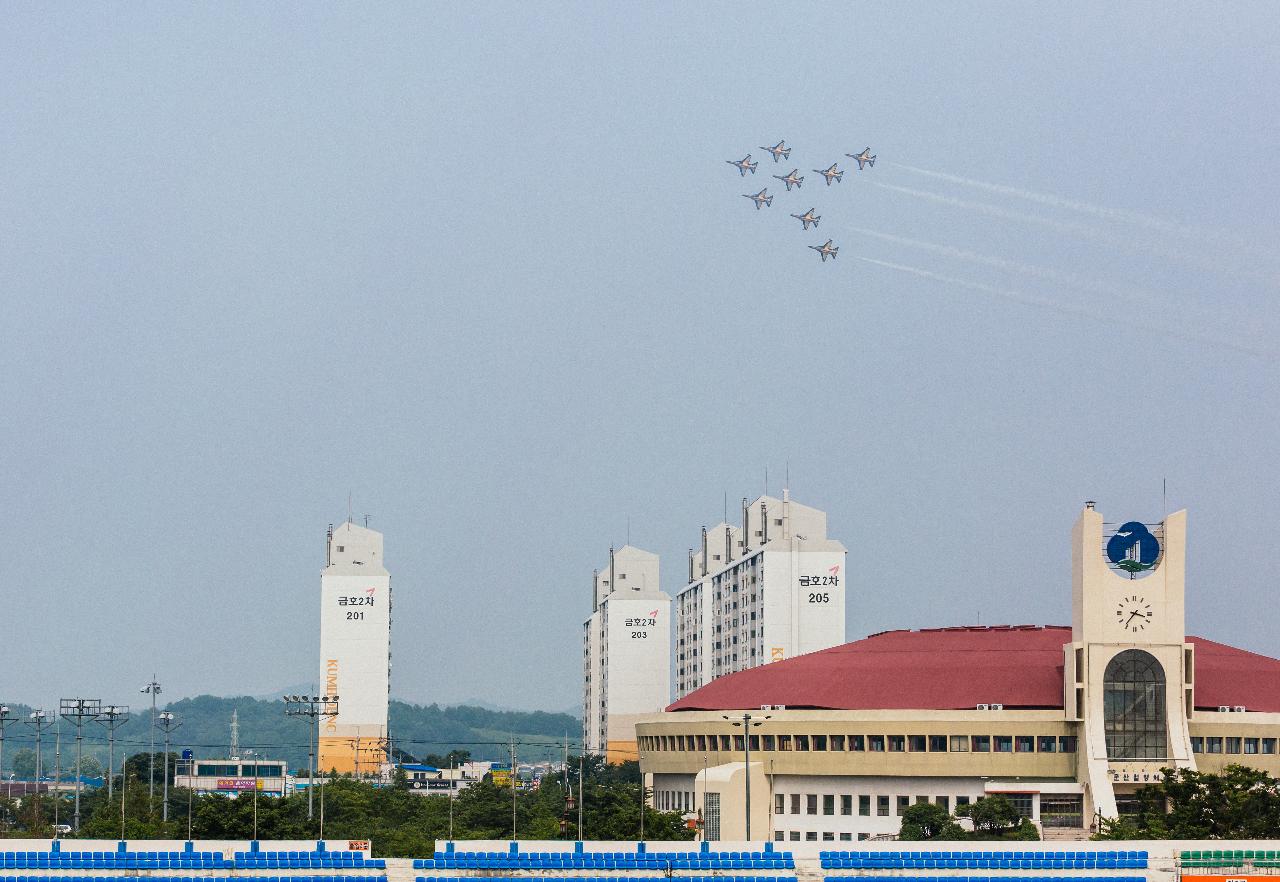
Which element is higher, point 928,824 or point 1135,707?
point 1135,707

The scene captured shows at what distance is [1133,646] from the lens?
149 metres

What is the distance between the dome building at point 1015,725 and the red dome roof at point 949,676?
256 mm

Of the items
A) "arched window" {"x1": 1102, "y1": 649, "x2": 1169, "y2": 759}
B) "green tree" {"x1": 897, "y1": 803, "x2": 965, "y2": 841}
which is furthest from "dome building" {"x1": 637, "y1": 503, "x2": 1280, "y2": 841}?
"green tree" {"x1": 897, "y1": 803, "x2": 965, "y2": 841}

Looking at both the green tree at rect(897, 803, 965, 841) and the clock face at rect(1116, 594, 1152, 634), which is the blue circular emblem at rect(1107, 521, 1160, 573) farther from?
the green tree at rect(897, 803, 965, 841)

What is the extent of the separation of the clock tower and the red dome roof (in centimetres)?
590

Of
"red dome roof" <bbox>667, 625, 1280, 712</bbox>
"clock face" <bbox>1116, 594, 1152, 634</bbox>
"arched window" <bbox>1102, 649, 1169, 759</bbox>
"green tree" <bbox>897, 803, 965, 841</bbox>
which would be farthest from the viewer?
"red dome roof" <bbox>667, 625, 1280, 712</bbox>

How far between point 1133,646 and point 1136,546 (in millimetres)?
7865

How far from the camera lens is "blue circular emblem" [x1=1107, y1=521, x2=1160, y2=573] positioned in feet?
490

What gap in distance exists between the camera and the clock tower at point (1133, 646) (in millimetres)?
148625

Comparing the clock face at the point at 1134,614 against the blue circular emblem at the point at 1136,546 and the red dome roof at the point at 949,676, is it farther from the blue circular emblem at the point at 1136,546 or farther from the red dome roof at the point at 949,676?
the red dome roof at the point at 949,676

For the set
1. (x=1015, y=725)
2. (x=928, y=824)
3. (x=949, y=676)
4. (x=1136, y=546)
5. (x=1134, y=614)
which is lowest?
(x=928, y=824)

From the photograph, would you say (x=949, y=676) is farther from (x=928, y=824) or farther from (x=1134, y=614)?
(x=928, y=824)

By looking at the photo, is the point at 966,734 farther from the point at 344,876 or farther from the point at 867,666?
the point at 344,876


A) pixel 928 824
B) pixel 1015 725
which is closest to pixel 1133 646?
pixel 1015 725
